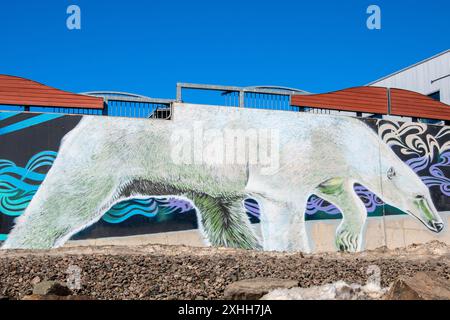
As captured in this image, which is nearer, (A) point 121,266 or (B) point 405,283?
(B) point 405,283

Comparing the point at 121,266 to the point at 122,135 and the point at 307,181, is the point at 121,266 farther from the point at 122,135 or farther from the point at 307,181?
the point at 307,181

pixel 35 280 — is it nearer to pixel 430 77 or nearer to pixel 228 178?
pixel 228 178

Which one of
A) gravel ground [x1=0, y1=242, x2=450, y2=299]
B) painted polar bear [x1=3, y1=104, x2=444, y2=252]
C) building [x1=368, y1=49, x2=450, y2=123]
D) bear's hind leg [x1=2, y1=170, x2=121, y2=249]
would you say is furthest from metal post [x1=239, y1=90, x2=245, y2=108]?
building [x1=368, y1=49, x2=450, y2=123]

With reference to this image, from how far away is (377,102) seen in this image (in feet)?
53.8

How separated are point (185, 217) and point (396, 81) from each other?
15.8 metres

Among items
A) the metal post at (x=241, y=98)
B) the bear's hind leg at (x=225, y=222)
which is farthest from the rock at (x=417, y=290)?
the metal post at (x=241, y=98)

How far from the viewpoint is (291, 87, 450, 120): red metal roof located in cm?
1570

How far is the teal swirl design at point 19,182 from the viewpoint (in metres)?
12.2

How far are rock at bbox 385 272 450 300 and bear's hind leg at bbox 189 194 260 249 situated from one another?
6950mm

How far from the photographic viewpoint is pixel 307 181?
582 inches

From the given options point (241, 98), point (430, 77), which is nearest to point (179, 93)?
point (241, 98)

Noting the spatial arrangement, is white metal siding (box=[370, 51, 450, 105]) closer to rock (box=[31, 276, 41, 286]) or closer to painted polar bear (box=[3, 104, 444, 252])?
painted polar bear (box=[3, 104, 444, 252])

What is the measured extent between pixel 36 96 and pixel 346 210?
8.40 metres

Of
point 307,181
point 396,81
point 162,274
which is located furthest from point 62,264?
point 396,81
